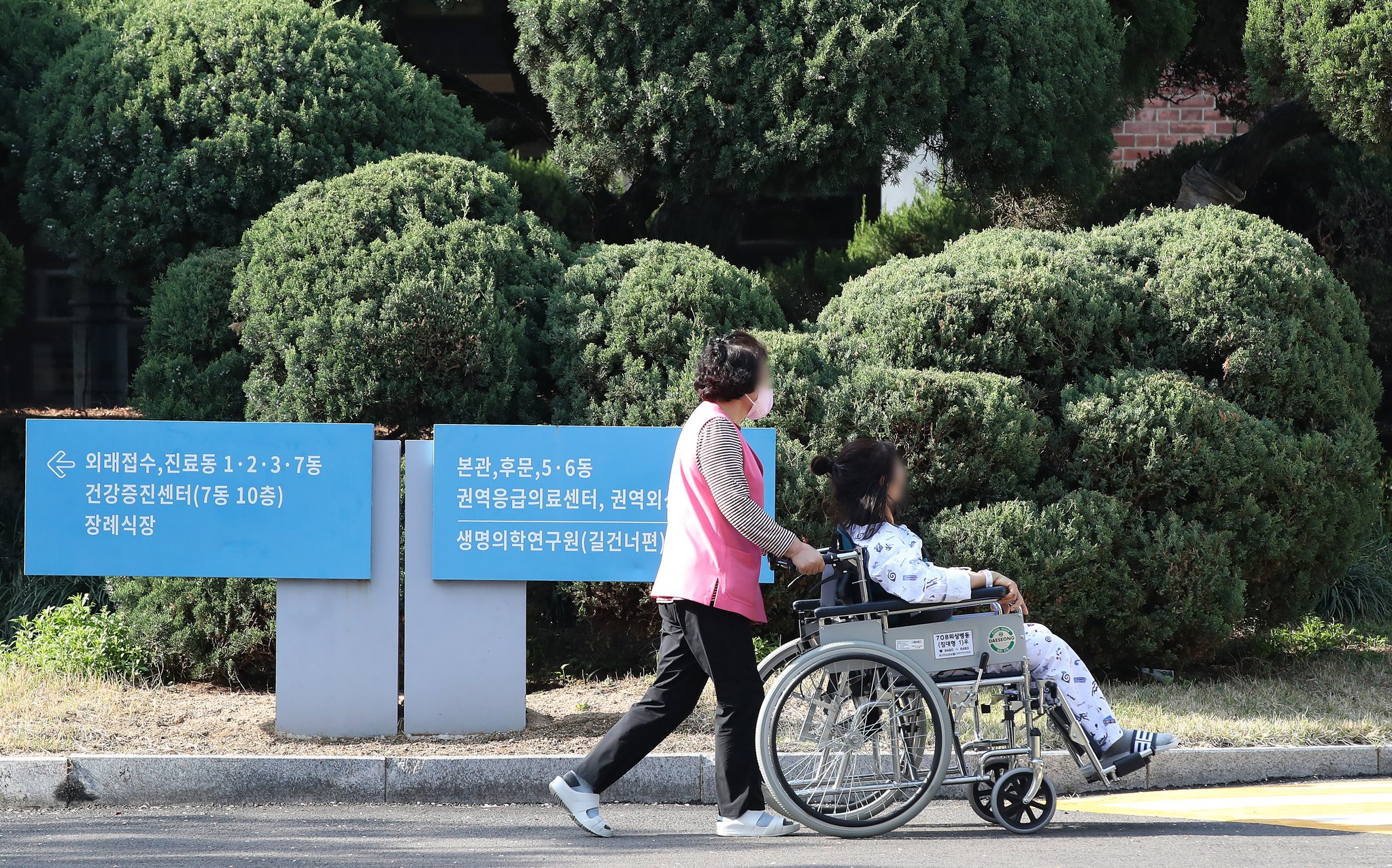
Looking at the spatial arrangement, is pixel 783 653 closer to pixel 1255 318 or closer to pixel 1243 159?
pixel 1255 318

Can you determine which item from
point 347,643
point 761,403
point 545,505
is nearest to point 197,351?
point 347,643

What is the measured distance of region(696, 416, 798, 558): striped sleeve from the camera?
4.38m

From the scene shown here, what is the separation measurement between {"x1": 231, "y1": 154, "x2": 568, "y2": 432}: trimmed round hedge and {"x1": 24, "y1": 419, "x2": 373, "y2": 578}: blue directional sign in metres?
1.05

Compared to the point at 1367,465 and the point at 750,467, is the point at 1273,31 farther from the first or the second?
the point at 750,467

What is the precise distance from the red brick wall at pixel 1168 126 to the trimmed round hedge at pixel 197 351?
8058 millimetres

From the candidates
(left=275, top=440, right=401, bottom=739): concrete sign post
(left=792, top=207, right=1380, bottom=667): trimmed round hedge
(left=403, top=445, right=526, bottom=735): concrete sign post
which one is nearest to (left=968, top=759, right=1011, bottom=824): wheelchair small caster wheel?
(left=792, top=207, right=1380, bottom=667): trimmed round hedge

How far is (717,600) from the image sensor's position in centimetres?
441

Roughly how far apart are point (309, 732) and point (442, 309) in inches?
84.9

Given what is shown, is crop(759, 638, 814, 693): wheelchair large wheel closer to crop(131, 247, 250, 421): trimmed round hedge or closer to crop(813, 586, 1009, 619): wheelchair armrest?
crop(813, 586, 1009, 619): wheelchair armrest

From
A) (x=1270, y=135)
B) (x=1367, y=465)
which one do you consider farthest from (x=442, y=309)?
(x=1270, y=135)

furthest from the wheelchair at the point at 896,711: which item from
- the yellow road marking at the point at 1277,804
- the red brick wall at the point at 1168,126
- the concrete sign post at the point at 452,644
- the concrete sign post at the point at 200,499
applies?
the red brick wall at the point at 1168,126

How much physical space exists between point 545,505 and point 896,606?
1797mm

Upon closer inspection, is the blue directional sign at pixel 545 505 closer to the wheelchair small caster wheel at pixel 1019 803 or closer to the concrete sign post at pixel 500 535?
the concrete sign post at pixel 500 535

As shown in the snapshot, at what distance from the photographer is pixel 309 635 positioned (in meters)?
5.72
